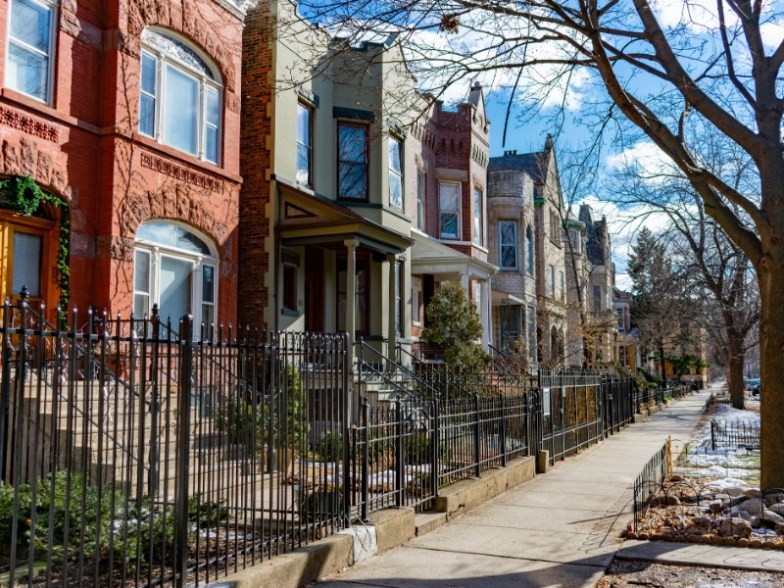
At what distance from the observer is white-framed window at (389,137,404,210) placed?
66.1 ft

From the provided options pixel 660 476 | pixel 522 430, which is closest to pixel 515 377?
pixel 522 430

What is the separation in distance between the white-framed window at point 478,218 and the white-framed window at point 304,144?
30.0 ft

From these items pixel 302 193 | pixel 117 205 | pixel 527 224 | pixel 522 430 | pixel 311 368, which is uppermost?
pixel 527 224

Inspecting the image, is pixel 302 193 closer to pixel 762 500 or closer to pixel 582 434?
pixel 582 434

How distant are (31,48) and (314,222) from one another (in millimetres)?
6493

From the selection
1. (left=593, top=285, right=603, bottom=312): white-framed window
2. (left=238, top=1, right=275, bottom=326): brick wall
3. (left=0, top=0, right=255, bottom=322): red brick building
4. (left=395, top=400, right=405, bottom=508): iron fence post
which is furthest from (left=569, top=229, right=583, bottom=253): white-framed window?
(left=395, top=400, right=405, bottom=508): iron fence post

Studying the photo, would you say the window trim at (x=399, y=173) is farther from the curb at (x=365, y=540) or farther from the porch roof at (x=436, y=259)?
the curb at (x=365, y=540)

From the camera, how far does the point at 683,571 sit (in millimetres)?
6785

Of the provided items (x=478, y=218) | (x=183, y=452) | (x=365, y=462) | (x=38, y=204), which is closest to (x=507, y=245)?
(x=478, y=218)

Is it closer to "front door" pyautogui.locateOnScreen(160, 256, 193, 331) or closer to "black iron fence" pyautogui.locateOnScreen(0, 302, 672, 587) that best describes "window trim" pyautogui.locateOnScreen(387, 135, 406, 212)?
"front door" pyautogui.locateOnScreen(160, 256, 193, 331)

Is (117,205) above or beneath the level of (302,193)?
beneath

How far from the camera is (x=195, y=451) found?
576 cm

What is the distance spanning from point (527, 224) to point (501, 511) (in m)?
23.1

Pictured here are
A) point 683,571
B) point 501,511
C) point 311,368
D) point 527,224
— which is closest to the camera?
point 683,571
